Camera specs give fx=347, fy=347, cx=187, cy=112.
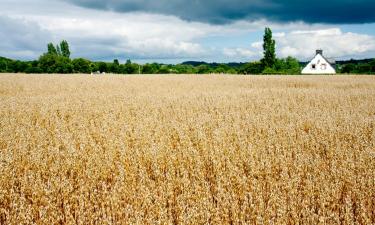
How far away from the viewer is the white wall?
226 feet

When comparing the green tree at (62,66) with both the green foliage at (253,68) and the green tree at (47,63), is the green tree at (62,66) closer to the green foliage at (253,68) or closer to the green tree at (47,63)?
the green tree at (47,63)

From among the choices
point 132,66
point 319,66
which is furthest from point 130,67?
point 319,66

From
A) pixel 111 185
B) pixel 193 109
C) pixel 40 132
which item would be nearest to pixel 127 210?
pixel 111 185

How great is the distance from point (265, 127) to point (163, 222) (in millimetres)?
3922

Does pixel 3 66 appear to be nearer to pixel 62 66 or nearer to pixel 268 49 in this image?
pixel 62 66

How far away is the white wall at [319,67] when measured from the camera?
2707 inches

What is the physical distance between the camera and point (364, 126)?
6469 mm

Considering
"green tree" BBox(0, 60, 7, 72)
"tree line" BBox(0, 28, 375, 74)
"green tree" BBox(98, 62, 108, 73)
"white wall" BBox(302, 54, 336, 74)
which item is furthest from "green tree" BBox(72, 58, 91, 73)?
"white wall" BBox(302, 54, 336, 74)

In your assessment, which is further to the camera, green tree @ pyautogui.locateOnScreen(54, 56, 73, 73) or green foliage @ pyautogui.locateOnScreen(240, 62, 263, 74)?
green foliage @ pyautogui.locateOnScreen(240, 62, 263, 74)

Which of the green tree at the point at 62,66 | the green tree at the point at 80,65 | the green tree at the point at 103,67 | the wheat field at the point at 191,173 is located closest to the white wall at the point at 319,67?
the green tree at the point at 103,67

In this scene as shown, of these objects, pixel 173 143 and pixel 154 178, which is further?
pixel 173 143

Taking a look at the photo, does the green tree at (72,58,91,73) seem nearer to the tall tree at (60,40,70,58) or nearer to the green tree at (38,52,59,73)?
the green tree at (38,52,59,73)

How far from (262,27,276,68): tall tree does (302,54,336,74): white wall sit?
13.7 metres

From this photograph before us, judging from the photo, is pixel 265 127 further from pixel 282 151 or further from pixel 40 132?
pixel 40 132
